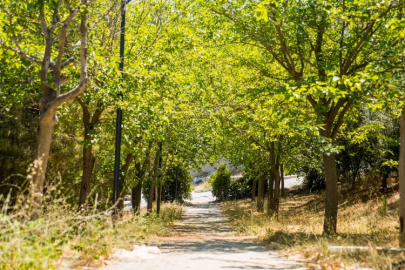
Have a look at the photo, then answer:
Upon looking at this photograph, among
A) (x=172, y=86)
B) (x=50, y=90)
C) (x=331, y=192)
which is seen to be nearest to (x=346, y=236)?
(x=331, y=192)

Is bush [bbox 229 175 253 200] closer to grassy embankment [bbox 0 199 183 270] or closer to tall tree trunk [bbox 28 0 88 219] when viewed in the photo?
grassy embankment [bbox 0 199 183 270]

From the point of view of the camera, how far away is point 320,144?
1197 cm

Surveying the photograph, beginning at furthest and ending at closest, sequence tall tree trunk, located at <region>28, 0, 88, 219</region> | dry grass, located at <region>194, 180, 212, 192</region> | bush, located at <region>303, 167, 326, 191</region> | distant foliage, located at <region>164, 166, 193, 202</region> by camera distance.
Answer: dry grass, located at <region>194, 180, 212, 192</region> → distant foliage, located at <region>164, 166, 193, 202</region> → bush, located at <region>303, 167, 326, 191</region> → tall tree trunk, located at <region>28, 0, 88, 219</region>

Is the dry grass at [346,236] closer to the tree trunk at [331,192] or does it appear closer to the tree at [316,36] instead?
the tree trunk at [331,192]

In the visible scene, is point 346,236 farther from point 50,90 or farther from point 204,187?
point 204,187

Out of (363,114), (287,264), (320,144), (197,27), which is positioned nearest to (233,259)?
(287,264)

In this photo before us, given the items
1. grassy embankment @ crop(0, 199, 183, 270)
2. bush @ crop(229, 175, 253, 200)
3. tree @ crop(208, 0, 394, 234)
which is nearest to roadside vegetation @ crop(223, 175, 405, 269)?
tree @ crop(208, 0, 394, 234)

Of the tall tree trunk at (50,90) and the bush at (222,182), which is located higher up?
the tall tree trunk at (50,90)

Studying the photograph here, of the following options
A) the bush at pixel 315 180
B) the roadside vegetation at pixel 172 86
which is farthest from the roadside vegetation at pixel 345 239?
the bush at pixel 315 180

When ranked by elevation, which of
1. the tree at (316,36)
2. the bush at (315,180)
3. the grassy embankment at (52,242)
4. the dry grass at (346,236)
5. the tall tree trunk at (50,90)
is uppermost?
the tree at (316,36)

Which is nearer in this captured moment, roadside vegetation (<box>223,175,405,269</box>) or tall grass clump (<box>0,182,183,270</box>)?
tall grass clump (<box>0,182,183,270</box>)

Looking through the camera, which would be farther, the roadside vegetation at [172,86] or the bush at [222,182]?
the bush at [222,182]

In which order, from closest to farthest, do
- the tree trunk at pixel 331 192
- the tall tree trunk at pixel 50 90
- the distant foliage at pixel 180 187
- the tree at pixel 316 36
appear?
the tall tree trunk at pixel 50 90
the tree at pixel 316 36
the tree trunk at pixel 331 192
the distant foliage at pixel 180 187

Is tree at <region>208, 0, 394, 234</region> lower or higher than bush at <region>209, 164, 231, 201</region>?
higher
